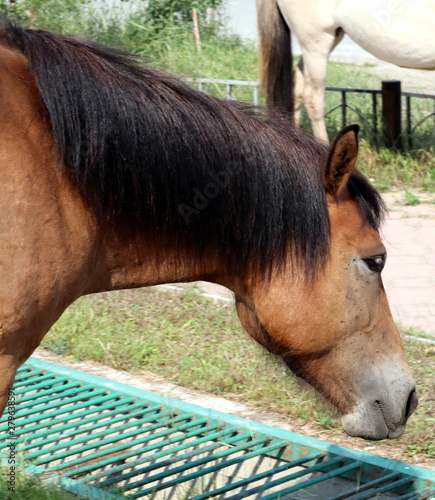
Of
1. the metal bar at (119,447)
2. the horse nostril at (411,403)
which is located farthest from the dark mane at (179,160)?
the metal bar at (119,447)

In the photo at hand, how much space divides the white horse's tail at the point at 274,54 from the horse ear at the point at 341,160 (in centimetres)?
542

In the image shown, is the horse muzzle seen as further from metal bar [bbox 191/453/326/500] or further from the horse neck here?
metal bar [bbox 191/453/326/500]

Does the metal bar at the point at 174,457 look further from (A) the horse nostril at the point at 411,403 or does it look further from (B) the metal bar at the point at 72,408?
(A) the horse nostril at the point at 411,403

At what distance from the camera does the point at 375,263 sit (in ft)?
7.71

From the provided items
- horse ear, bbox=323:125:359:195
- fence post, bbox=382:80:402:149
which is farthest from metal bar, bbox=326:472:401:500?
fence post, bbox=382:80:402:149

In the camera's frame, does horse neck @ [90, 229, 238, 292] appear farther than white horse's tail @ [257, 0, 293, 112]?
No

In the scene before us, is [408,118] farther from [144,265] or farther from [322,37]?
[144,265]

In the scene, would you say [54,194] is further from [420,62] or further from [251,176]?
[420,62]

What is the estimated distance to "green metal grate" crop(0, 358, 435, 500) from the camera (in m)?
3.09

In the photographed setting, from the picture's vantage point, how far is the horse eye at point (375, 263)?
234 centimetres

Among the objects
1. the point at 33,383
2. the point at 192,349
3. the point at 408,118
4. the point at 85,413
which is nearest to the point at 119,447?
the point at 85,413

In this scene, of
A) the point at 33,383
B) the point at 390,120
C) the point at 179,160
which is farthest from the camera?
the point at 390,120

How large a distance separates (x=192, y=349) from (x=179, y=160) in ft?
7.57

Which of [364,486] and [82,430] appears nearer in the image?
[364,486]
